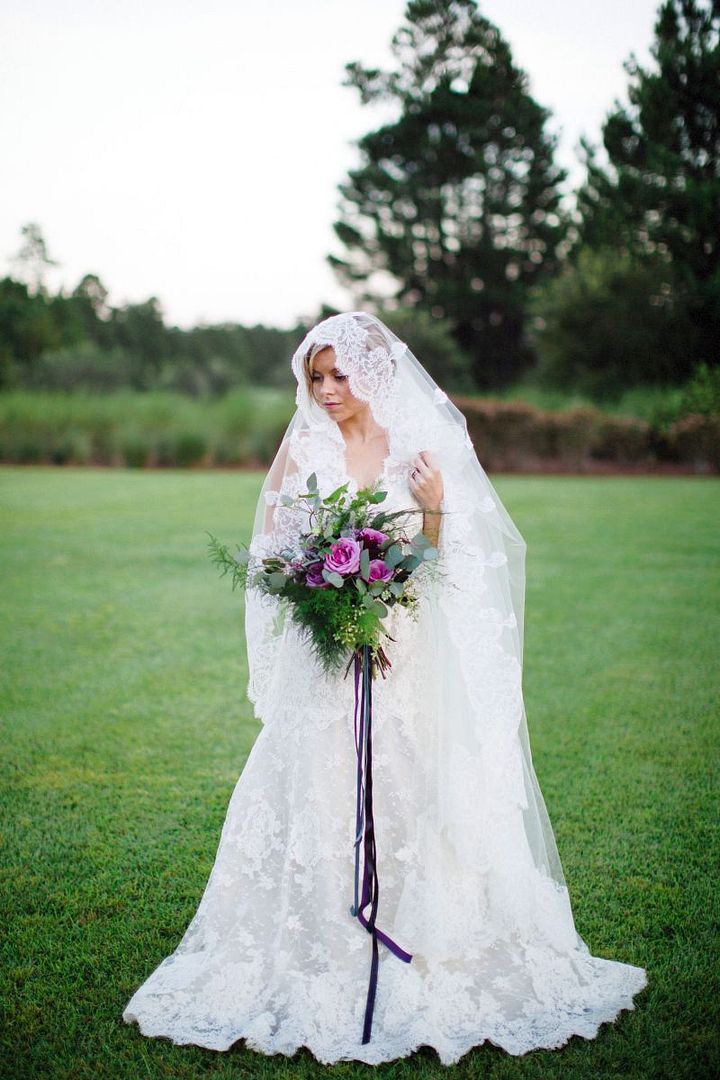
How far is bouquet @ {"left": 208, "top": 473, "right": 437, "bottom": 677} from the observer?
2.36 meters

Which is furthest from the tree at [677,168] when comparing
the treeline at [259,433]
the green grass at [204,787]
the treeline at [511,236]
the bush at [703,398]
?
the green grass at [204,787]

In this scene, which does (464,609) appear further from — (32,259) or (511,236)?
(32,259)

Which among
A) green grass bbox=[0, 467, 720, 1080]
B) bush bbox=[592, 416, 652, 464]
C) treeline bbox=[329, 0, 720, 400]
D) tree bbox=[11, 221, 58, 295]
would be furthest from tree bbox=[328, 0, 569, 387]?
green grass bbox=[0, 467, 720, 1080]

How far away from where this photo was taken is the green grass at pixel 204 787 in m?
2.53

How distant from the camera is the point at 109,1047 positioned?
2.50m

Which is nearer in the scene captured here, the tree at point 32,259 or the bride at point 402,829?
the bride at point 402,829

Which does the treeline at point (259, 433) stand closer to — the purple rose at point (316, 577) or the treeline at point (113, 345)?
the treeline at point (113, 345)

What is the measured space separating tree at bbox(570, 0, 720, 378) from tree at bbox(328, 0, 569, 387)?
5.74 m

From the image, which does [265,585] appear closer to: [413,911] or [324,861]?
[324,861]

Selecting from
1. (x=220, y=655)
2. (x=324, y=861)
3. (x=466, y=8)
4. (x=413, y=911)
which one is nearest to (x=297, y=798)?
(x=324, y=861)

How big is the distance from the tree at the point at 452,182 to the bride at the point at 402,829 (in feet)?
113

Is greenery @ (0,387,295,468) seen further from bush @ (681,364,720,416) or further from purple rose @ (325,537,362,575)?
purple rose @ (325,537,362,575)

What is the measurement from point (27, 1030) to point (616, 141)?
112 feet

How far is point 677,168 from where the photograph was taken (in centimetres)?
2800
